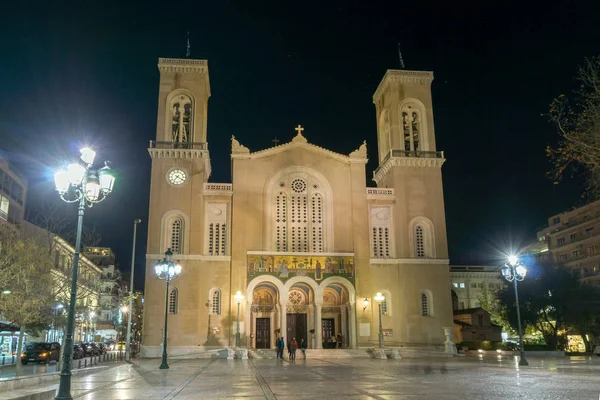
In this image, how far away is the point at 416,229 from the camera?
46250 millimetres

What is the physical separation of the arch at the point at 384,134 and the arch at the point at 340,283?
1341cm

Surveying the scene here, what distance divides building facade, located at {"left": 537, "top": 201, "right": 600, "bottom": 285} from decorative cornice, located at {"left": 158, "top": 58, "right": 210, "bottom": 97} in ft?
156

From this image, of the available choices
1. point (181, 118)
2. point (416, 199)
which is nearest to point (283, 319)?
point (416, 199)

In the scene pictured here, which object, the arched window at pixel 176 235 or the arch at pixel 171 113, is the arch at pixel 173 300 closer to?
the arched window at pixel 176 235

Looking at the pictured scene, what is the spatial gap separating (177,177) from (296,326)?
15.1 meters

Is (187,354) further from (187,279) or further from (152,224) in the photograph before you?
(152,224)

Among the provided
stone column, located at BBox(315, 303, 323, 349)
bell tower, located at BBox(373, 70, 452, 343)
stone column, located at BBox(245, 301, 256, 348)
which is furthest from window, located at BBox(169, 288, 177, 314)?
bell tower, located at BBox(373, 70, 452, 343)

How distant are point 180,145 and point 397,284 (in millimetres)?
20755

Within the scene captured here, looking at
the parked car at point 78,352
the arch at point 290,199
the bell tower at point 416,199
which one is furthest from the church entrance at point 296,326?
the parked car at point 78,352

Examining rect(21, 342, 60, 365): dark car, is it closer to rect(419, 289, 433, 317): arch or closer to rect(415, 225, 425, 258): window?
rect(419, 289, 433, 317): arch

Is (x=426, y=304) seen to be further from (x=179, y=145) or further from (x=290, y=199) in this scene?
(x=179, y=145)

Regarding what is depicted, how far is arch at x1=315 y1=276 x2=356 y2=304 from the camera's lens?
42562 mm

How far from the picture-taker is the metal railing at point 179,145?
45.0 m

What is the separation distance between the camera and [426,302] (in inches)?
1773
